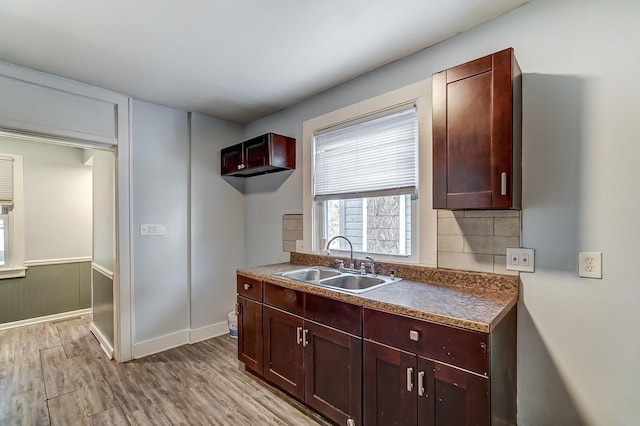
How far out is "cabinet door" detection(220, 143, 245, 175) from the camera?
10.1 feet

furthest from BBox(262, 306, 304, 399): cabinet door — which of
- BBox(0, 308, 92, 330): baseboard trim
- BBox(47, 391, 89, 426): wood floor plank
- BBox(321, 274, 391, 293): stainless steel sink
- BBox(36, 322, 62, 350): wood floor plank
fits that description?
BBox(0, 308, 92, 330): baseboard trim

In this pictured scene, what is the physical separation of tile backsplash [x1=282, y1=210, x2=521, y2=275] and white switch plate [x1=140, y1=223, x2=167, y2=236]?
2520 mm

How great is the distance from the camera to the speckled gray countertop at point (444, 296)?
1293mm

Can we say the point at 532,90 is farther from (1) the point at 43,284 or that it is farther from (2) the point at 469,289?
(1) the point at 43,284

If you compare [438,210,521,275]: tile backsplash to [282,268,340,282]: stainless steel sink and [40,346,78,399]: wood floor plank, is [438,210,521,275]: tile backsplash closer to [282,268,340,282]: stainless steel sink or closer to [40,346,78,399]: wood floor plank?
[282,268,340,282]: stainless steel sink

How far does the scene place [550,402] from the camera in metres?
1.50

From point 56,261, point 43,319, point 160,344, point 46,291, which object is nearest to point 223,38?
point 160,344

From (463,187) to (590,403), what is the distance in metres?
1.15

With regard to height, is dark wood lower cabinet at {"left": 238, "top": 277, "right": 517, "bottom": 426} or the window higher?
the window

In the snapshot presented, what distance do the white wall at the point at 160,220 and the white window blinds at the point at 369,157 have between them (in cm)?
145

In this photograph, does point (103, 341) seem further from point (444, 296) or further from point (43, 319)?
point (444, 296)

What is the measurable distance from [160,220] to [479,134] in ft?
9.16

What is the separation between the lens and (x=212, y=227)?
3.30m

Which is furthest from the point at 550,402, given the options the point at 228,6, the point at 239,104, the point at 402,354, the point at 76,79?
the point at 76,79
